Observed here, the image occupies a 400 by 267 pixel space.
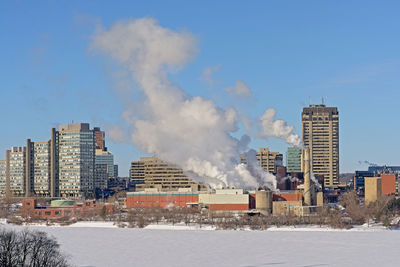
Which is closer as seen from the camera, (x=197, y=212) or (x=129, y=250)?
(x=129, y=250)

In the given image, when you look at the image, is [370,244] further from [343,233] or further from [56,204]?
[56,204]

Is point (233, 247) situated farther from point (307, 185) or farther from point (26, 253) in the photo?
point (307, 185)

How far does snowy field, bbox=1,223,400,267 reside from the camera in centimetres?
6719

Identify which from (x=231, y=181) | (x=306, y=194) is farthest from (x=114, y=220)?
(x=306, y=194)

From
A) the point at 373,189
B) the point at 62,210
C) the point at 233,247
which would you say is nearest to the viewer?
the point at 233,247

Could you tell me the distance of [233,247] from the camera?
262ft

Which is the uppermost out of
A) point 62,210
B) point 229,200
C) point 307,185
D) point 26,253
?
point 307,185

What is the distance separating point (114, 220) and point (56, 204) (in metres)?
25.0

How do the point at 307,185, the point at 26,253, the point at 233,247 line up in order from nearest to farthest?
the point at 26,253, the point at 233,247, the point at 307,185

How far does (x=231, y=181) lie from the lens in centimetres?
14400

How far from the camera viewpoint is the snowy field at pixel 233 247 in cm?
6719

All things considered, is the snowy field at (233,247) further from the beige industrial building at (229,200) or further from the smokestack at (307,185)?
the smokestack at (307,185)

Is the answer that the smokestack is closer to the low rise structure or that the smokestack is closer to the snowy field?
the snowy field

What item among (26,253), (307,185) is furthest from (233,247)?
(307,185)
